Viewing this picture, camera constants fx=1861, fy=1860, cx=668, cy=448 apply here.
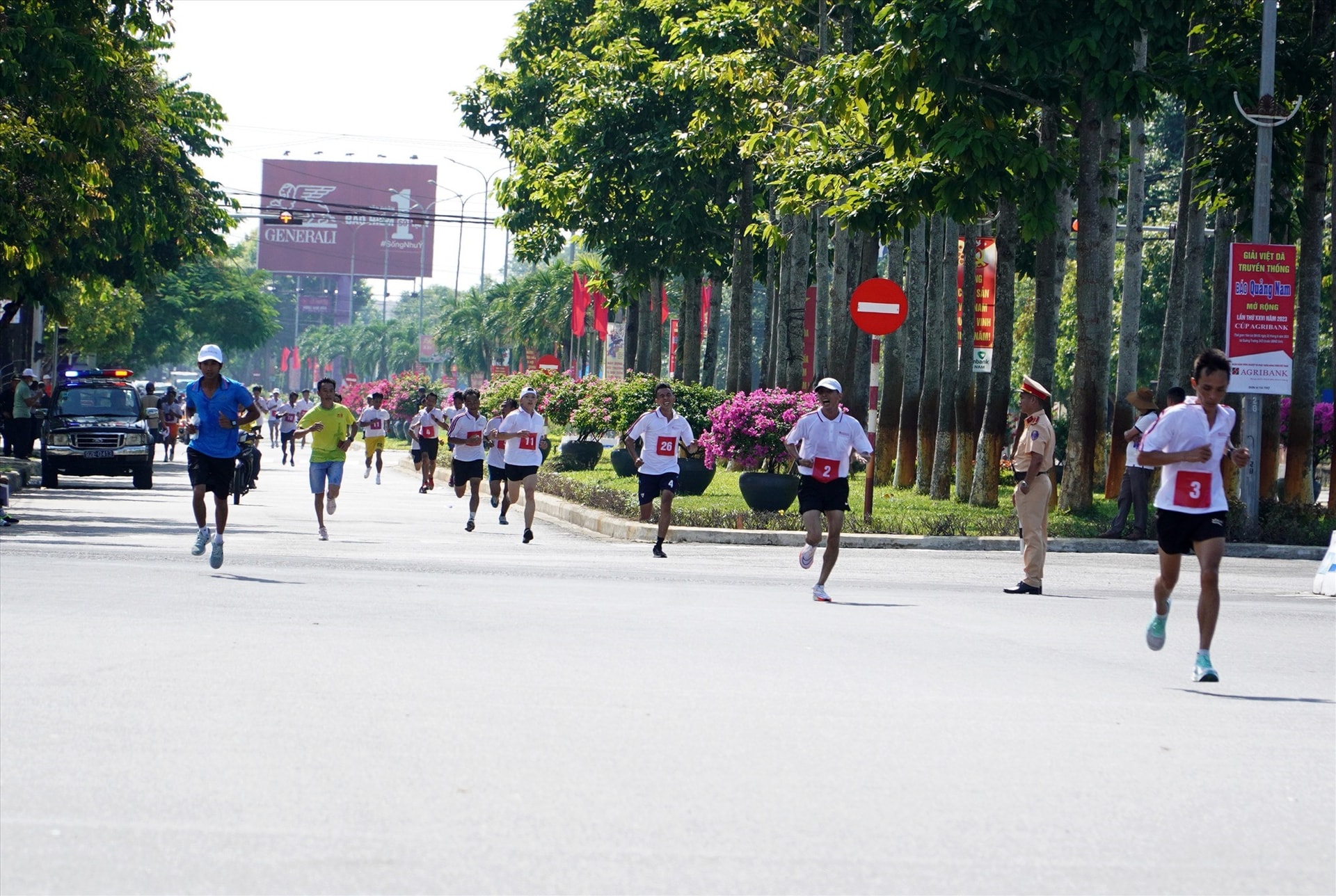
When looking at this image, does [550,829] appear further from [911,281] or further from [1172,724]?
[911,281]

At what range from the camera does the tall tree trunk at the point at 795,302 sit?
33.8 meters

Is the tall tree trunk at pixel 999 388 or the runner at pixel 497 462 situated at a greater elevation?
the tall tree trunk at pixel 999 388

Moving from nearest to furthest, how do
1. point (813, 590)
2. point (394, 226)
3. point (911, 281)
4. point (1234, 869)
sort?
1. point (1234, 869)
2. point (813, 590)
3. point (911, 281)
4. point (394, 226)

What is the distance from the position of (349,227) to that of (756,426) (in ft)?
505

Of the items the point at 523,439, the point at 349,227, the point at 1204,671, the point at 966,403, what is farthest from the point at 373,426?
the point at 349,227

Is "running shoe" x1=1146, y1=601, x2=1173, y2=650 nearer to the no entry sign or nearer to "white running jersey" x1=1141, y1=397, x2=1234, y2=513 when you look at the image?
"white running jersey" x1=1141, y1=397, x2=1234, y2=513

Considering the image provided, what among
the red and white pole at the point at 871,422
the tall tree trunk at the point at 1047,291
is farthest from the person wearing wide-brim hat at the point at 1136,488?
the red and white pole at the point at 871,422

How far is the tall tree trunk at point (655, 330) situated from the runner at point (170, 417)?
44.5 ft

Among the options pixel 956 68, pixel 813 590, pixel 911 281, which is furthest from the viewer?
pixel 911 281

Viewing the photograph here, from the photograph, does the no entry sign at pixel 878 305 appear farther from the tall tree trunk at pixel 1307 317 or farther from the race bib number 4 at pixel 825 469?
the race bib number 4 at pixel 825 469

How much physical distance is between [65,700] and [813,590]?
7792 millimetres

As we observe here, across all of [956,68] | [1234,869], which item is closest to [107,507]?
[956,68]

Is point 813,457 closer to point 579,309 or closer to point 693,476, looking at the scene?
point 693,476

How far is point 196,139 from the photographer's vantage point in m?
50.7
